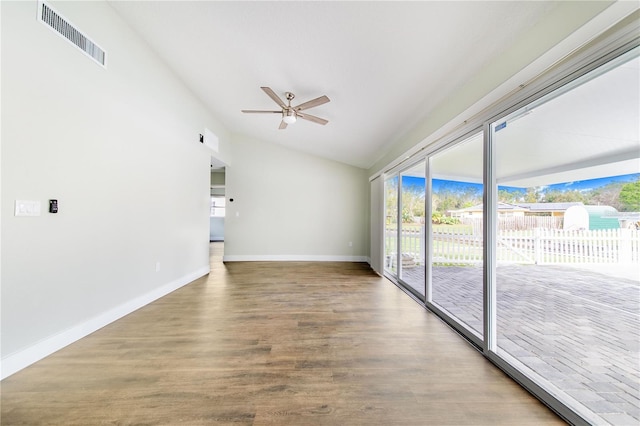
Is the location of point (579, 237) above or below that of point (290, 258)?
above

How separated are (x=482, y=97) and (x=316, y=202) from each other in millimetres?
4682

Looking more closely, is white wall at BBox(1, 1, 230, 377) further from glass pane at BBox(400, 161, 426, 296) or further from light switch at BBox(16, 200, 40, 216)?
glass pane at BBox(400, 161, 426, 296)

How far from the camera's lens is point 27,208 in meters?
1.77

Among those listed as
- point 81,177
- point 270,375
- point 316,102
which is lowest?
point 270,375

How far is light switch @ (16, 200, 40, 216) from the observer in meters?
1.72

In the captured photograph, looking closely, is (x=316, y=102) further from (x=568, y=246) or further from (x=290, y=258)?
(x=290, y=258)

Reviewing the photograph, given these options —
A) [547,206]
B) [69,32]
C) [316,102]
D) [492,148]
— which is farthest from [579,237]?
[69,32]

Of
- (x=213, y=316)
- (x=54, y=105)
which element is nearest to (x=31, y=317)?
(x=213, y=316)

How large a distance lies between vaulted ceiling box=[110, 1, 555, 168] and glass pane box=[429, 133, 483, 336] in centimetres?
79

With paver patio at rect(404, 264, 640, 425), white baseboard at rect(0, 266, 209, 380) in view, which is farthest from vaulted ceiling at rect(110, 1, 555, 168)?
white baseboard at rect(0, 266, 209, 380)

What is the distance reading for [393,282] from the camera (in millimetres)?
4227

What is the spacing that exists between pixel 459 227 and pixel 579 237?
2279 mm

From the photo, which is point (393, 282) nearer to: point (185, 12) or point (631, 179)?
point (631, 179)

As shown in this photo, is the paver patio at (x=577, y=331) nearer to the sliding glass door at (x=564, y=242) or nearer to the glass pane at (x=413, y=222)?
the sliding glass door at (x=564, y=242)
